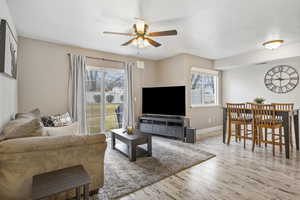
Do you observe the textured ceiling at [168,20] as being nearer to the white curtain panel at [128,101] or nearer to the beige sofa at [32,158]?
the white curtain panel at [128,101]

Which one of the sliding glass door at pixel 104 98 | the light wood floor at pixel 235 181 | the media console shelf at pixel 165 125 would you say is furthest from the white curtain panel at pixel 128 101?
the light wood floor at pixel 235 181

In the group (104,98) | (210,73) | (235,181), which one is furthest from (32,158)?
(210,73)

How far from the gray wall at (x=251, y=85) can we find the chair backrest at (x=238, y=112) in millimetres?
1448

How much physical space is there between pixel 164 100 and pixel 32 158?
3385mm

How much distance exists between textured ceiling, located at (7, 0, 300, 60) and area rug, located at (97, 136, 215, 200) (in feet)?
8.05

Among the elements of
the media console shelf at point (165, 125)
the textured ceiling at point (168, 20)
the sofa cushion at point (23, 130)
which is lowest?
the media console shelf at point (165, 125)

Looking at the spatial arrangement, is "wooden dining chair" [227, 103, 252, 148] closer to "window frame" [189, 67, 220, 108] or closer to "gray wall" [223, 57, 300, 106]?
"window frame" [189, 67, 220, 108]

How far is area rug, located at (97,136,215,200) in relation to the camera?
1.97m

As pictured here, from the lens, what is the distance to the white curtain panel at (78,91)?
12.1ft

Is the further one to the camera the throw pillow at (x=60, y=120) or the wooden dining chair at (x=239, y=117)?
the wooden dining chair at (x=239, y=117)

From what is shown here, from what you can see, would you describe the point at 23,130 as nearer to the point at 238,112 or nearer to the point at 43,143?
the point at 43,143

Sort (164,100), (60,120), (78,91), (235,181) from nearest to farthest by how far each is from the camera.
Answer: (235,181), (60,120), (78,91), (164,100)

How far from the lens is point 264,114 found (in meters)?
3.23

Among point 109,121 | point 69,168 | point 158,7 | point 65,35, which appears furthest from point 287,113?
point 65,35
